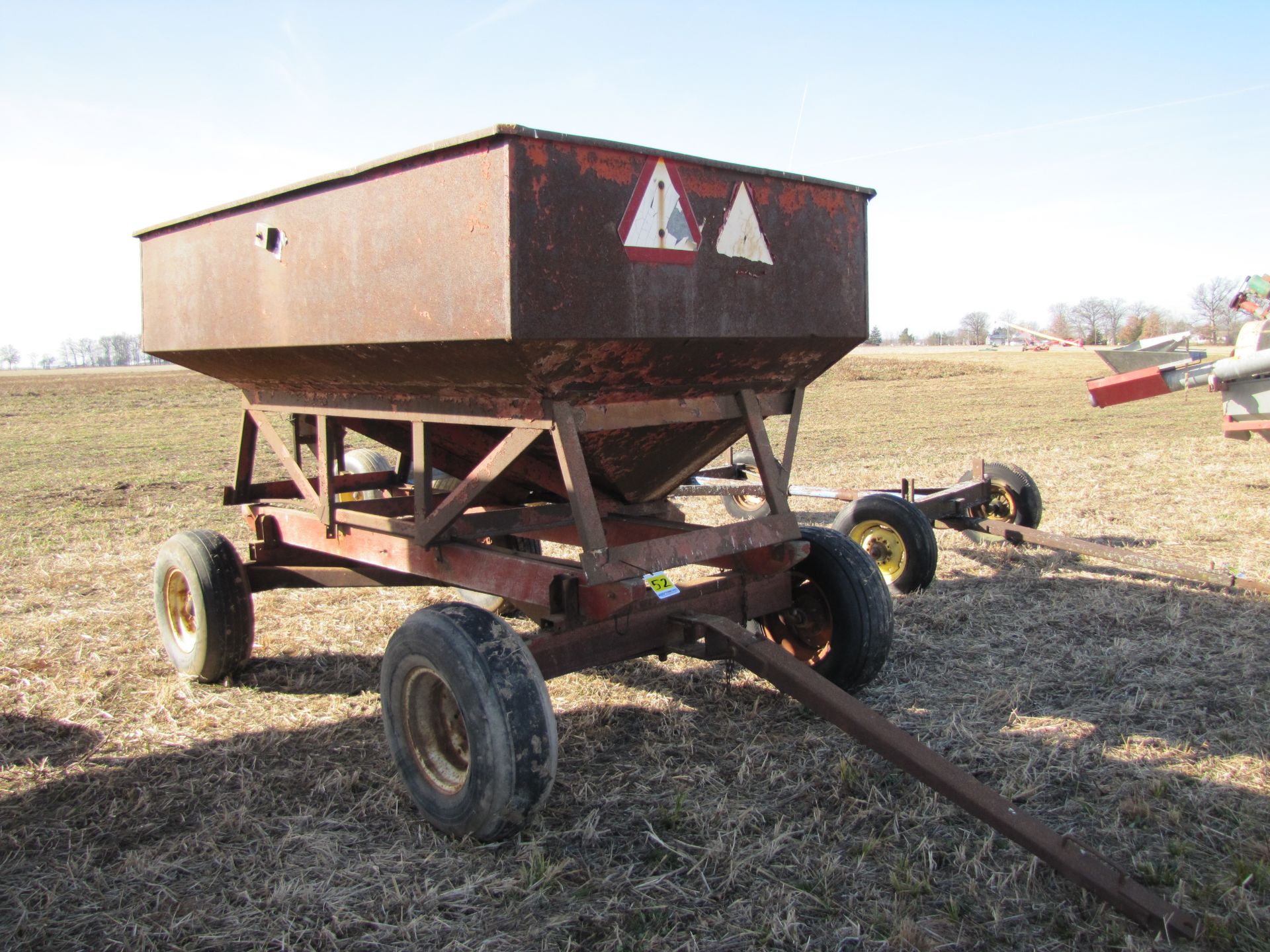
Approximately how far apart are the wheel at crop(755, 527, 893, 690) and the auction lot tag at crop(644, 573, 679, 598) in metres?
0.93

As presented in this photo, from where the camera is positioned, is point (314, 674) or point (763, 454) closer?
point (763, 454)

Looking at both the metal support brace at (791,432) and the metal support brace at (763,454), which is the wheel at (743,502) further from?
the metal support brace at (763,454)

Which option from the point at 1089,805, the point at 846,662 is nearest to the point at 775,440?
the point at 846,662

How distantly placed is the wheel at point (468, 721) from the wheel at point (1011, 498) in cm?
441

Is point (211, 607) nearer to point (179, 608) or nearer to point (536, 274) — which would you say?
point (179, 608)

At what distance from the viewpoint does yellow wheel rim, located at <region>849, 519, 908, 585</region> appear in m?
5.64

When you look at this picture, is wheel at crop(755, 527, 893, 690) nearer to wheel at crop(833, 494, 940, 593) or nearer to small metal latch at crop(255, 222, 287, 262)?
wheel at crop(833, 494, 940, 593)

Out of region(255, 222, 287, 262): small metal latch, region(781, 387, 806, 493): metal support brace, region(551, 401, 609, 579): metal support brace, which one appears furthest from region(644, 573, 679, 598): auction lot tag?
region(255, 222, 287, 262): small metal latch

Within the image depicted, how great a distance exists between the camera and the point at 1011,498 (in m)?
6.60

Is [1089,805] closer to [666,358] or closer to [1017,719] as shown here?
[1017,719]

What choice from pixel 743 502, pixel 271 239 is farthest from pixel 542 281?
pixel 743 502

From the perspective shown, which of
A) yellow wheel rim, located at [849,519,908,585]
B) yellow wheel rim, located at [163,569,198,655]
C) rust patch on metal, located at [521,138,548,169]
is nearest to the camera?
rust patch on metal, located at [521,138,548,169]

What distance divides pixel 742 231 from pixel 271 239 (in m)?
1.92

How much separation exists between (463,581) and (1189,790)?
2680mm
